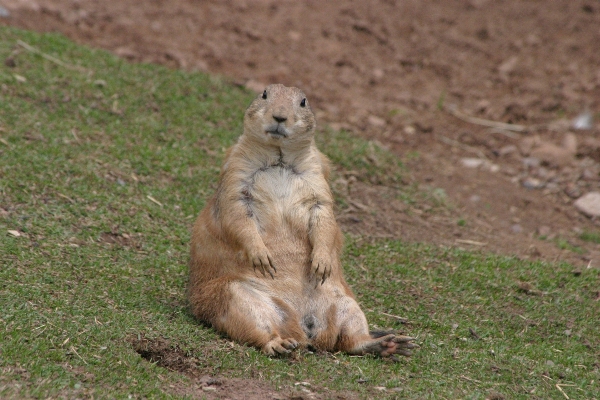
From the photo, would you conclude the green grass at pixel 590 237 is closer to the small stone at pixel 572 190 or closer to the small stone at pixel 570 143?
the small stone at pixel 572 190

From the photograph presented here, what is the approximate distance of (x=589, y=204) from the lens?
340 inches

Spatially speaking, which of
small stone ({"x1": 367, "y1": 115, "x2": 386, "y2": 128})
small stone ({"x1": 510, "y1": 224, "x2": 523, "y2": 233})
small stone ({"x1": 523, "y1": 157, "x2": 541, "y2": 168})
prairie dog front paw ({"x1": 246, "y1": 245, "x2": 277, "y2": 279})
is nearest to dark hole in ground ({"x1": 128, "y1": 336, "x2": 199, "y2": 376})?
prairie dog front paw ({"x1": 246, "y1": 245, "x2": 277, "y2": 279})

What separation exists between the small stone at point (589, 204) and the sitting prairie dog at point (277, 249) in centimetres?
407

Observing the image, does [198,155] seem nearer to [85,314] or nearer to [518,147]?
[85,314]

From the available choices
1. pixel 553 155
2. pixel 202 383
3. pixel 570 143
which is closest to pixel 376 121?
pixel 553 155

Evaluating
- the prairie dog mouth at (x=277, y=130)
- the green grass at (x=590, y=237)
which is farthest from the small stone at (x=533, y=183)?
the prairie dog mouth at (x=277, y=130)

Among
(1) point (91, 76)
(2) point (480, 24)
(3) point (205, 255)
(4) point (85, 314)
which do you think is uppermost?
(2) point (480, 24)

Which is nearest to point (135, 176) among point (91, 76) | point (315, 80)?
point (91, 76)

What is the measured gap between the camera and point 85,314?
5027mm

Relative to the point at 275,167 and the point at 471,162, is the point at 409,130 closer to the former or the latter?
the point at 471,162

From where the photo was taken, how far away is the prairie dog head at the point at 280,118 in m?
5.24

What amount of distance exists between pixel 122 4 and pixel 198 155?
3.44 m

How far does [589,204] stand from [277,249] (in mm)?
4604

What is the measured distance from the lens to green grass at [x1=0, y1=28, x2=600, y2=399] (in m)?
4.65
